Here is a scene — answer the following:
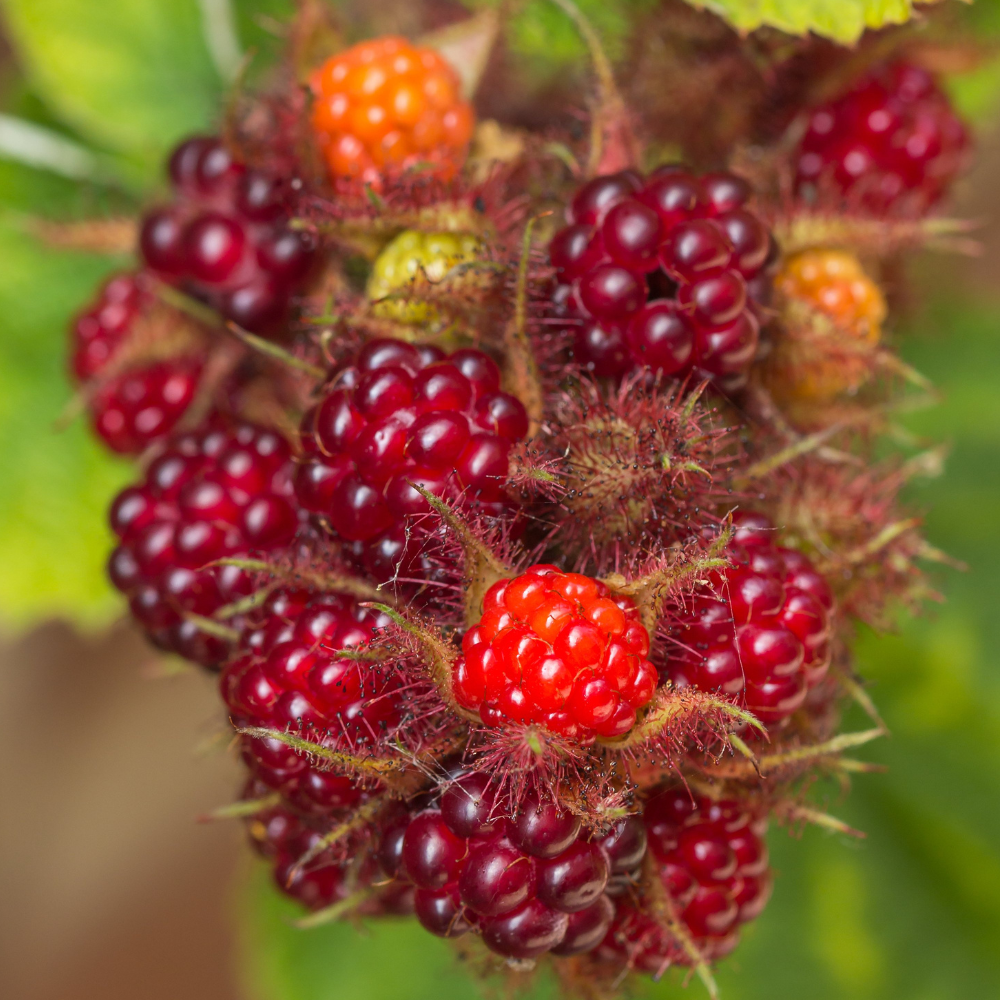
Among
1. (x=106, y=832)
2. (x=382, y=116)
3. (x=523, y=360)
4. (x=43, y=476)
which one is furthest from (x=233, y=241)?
(x=106, y=832)

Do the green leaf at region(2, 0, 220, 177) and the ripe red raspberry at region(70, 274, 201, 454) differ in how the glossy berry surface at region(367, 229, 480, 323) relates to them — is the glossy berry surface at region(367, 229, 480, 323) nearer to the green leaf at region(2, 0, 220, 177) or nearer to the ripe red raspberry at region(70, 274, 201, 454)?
the ripe red raspberry at region(70, 274, 201, 454)

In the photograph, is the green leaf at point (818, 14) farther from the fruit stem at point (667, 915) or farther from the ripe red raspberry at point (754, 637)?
the fruit stem at point (667, 915)

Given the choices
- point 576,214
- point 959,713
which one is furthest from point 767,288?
point 959,713

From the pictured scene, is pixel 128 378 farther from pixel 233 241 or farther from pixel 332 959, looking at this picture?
pixel 332 959

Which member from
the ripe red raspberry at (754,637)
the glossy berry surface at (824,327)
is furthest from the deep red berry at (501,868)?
the glossy berry surface at (824,327)

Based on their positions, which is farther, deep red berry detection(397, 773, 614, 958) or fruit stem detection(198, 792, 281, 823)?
fruit stem detection(198, 792, 281, 823)

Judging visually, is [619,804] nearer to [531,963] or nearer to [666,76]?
[531,963]

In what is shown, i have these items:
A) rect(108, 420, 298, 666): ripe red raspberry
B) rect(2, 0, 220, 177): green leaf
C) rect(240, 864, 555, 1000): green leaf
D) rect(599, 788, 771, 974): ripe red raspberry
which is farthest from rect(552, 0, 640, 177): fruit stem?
rect(240, 864, 555, 1000): green leaf
